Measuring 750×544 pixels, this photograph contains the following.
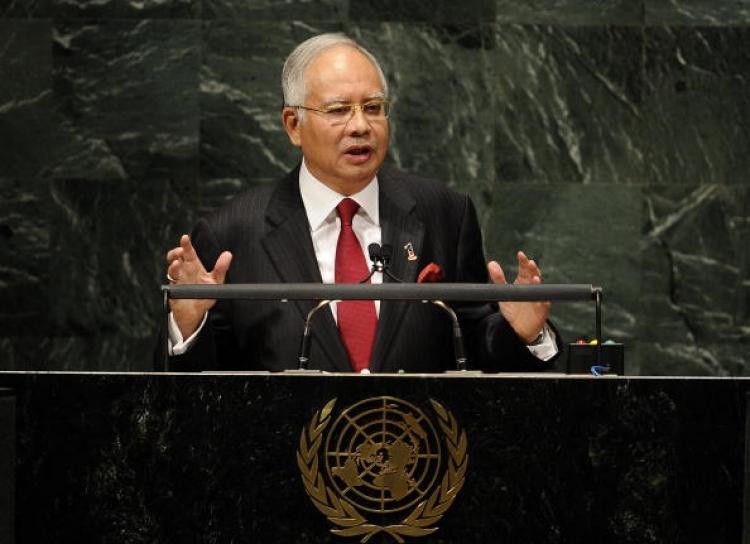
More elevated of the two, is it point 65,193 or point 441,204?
point 65,193

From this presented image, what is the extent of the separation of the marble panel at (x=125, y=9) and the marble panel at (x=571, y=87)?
1.32 m

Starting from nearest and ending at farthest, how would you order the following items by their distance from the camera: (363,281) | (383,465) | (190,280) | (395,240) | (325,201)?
(383,465), (363,281), (190,280), (395,240), (325,201)

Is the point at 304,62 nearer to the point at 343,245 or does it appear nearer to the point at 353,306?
the point at 343,245

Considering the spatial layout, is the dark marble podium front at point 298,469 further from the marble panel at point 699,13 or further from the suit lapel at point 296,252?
the marble panel at point 699,13

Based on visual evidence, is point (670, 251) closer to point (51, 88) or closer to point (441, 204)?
point (441, 204)

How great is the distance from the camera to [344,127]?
4.05 m

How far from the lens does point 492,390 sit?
9.14 ft

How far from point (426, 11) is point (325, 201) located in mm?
2191

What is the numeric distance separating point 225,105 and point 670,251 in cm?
199

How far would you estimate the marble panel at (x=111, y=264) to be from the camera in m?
6.08

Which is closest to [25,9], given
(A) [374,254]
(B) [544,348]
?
(A) [374,254]

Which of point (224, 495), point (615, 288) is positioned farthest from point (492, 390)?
point (615, 288)

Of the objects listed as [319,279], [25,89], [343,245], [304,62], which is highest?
[25,89]

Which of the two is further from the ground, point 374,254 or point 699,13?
point 699,13
